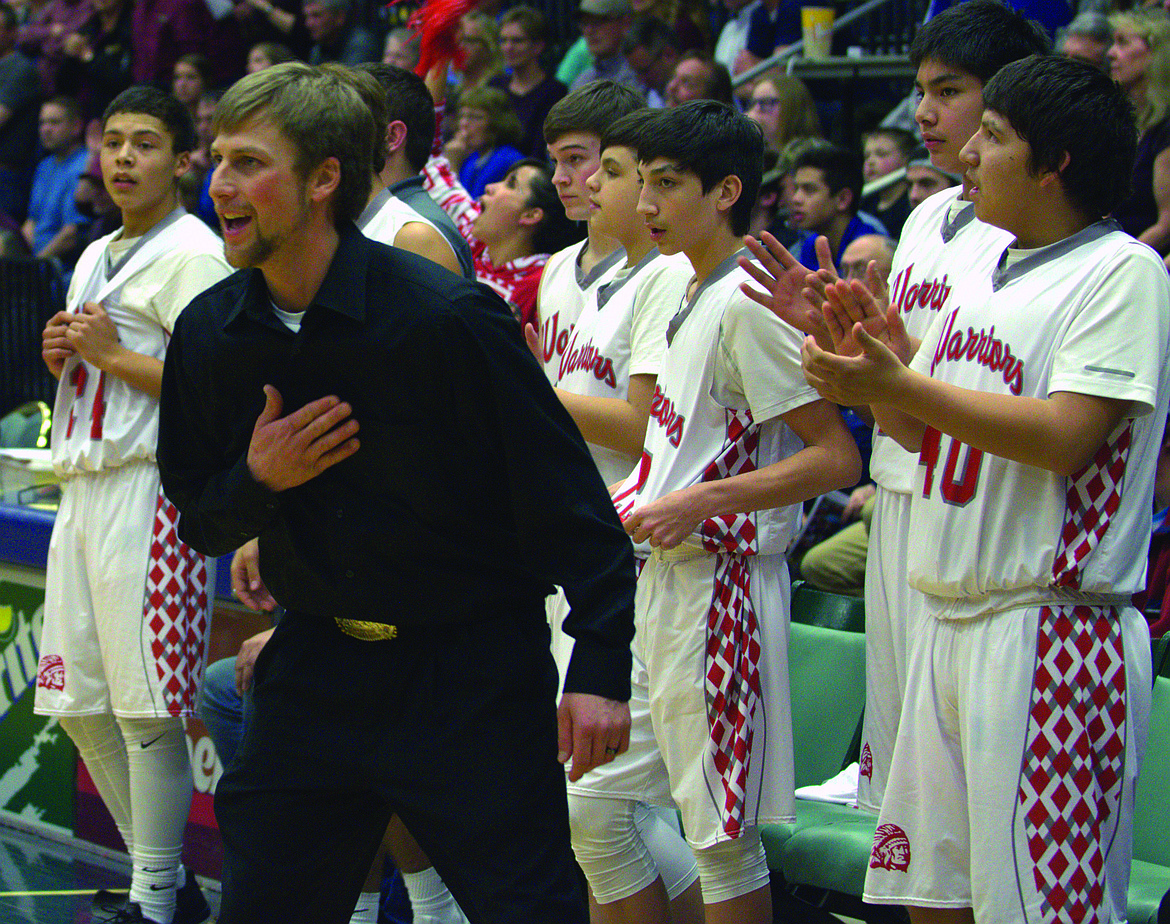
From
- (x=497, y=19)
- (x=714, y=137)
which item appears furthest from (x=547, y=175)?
(x=497, y=19)

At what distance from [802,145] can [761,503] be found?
405cm

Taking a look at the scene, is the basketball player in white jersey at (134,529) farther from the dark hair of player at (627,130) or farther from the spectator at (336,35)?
the spectator at (336,35)

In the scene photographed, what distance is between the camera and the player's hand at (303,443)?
7.64 feet

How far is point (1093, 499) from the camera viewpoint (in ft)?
8.62

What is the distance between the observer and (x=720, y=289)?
3299 millimetres

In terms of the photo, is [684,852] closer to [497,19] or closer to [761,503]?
[761,503]

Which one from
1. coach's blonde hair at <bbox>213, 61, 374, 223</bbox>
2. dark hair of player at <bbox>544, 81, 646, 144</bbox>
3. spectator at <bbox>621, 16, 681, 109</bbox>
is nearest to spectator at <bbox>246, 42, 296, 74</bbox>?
spectator at <bbox>621, 16, 681, 109</bbox>

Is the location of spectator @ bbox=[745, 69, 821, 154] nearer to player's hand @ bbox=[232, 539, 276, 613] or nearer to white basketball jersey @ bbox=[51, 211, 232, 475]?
white basketball jersey @ bbox=[51, 211, 232, 475]

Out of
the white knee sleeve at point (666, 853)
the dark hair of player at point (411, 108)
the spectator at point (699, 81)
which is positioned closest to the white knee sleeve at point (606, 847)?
the white knee sleeve at point (666, 853)

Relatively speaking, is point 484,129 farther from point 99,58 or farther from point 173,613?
point 99,58

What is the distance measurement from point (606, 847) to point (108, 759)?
1.84m

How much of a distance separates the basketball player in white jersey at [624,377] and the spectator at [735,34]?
5.81 m

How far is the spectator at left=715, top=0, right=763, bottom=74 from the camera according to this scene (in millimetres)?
9302

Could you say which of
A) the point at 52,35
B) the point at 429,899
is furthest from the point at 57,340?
the point at 52,35
